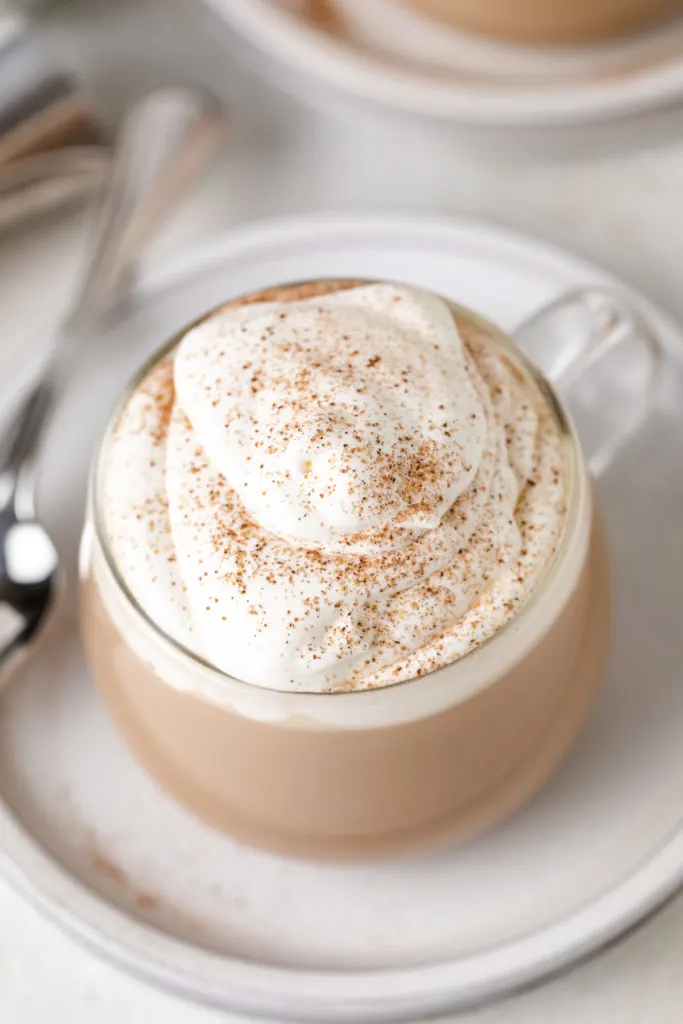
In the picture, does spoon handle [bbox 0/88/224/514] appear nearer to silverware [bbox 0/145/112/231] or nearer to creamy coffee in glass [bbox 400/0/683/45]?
silverware [bbox 0/145/112/231]

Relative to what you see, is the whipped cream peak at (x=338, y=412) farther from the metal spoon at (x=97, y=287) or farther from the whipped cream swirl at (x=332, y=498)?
the metal spoon at (x=97, y=287)

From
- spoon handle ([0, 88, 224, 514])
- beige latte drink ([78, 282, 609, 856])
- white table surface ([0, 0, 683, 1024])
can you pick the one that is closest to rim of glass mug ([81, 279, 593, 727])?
beige latte drink ([78, 282, 609, 856])

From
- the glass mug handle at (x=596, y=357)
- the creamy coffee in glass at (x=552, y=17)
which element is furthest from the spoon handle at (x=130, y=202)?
the glass mug handle at (x=596, y=357)

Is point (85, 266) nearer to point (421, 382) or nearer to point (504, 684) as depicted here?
point (421, 382)

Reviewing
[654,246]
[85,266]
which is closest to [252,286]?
[85,266]

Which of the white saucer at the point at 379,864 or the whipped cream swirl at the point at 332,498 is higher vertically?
the whipped cream swirl at the point at 332,498
